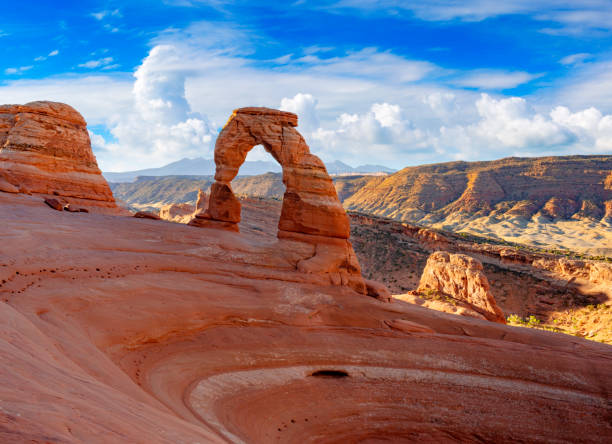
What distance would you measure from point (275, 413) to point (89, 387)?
5805mm

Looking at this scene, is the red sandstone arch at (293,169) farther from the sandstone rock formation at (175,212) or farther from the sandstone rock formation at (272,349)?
the sandstone rock formation at (175,212)

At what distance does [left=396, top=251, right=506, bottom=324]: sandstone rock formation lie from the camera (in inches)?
993

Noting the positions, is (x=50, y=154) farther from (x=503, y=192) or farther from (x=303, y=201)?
(x=503, y=192)

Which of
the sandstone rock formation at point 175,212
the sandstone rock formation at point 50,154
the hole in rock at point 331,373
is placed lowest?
the hole in rock at point 331,373

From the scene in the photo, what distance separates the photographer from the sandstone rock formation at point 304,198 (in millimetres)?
16191

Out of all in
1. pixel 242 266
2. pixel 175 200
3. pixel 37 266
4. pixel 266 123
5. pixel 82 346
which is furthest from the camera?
pixel 175 200

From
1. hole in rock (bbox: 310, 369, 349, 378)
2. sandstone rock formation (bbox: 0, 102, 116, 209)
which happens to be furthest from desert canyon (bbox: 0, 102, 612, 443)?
sandstone rock formation (bbox: 0, 102, 116, 209)

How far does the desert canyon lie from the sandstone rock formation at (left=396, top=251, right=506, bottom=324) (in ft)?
38.2

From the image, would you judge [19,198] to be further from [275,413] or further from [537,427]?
[537,427]

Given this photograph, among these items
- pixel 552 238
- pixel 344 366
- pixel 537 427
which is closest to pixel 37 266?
pixel 344 366

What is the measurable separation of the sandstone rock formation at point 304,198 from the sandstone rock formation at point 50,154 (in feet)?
44.1

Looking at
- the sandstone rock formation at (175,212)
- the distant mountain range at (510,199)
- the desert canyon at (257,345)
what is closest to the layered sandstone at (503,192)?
the distant mountain range at (510,199)

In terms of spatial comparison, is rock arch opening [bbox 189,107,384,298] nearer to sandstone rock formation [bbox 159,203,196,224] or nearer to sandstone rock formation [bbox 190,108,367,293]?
sandstone rock formation [bbox 190,108,367,293]

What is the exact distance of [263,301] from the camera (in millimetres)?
13031
